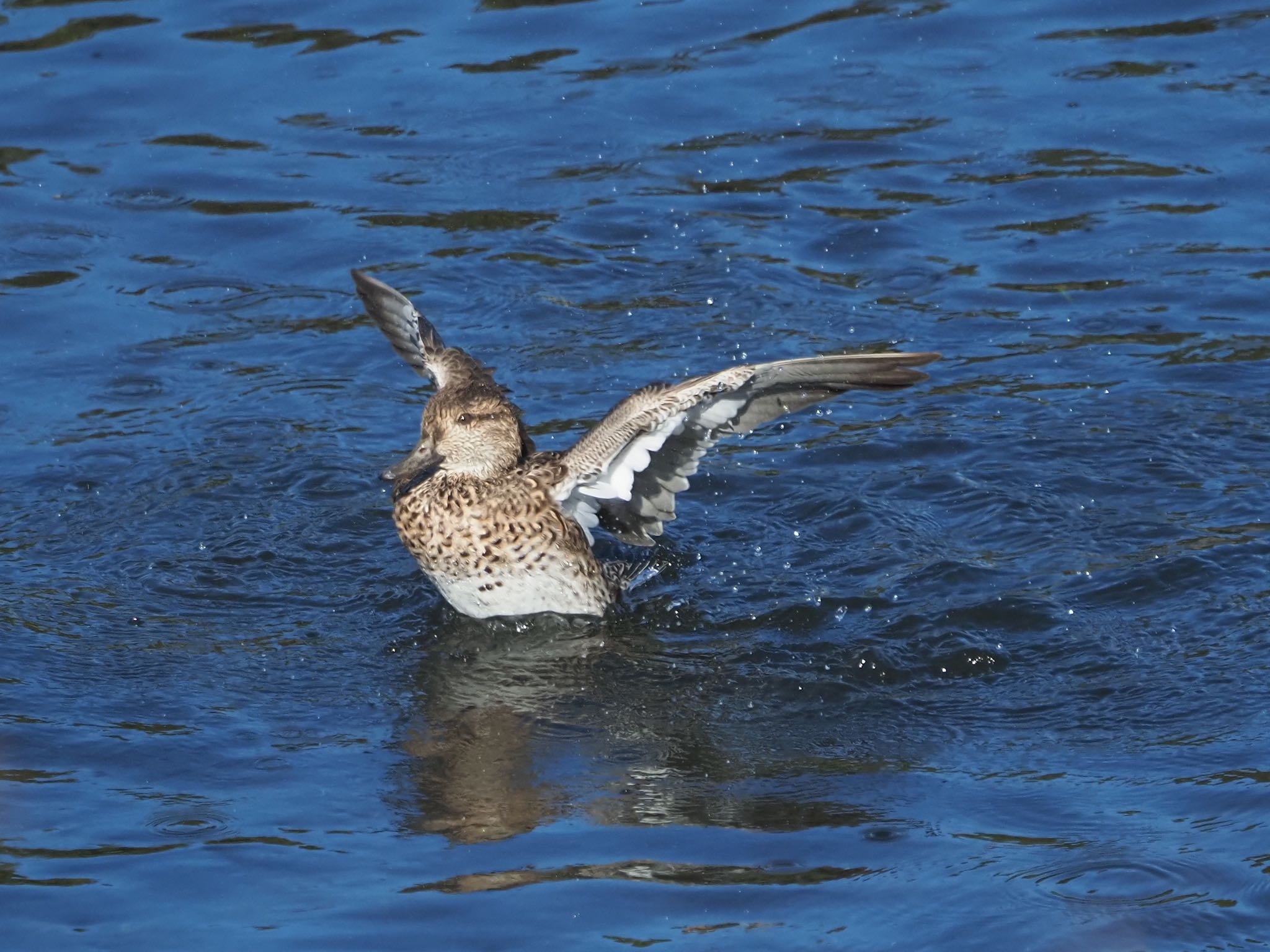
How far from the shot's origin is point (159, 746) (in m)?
6.17

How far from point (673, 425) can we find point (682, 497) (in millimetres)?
1684

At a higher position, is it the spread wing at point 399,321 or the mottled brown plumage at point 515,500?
the spread wing at point 399,321

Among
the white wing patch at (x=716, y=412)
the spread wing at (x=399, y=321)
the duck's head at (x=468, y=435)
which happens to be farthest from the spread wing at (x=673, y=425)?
the spread wing at (x=399, y=321)

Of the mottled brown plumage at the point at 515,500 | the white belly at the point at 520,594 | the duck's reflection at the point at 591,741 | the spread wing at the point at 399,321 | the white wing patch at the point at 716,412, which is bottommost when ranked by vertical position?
the duck's reflection at the point at 591,741

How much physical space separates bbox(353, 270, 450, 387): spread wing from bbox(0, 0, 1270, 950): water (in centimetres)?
58

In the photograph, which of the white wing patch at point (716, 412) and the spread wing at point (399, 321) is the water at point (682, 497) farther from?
the white wing patch at point (716, 412)

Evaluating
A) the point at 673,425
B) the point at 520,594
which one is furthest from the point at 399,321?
the point at 673,425

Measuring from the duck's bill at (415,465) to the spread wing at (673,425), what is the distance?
1.66 feet

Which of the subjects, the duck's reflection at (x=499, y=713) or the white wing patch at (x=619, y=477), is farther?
the white wing patch at (x=619, y=477)

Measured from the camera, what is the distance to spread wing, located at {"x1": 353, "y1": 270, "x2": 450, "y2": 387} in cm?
826

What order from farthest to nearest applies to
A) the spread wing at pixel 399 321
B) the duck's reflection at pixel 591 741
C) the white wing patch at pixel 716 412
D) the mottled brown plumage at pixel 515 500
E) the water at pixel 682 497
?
the spread wing at pixel 399 321 → the mottled brown plumage at pixel 515 500 → the white wing patch at pixel 716 412 → the duck's reflection at pixel 591 741 → the water at pixel 682 497

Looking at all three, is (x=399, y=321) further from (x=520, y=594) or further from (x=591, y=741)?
(x=591, y=741)

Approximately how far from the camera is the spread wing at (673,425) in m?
6.31

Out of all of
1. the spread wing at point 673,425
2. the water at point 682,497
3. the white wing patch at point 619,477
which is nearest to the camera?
the water at point 682,497
